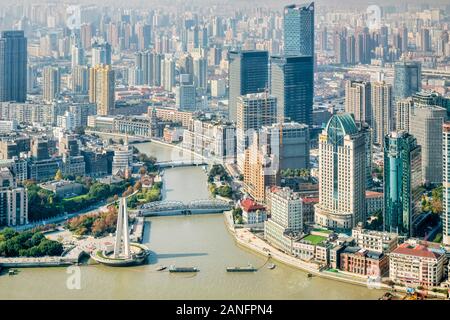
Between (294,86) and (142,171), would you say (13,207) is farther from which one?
(294,86)

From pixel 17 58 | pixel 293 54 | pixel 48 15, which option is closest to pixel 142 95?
pixel 17 58

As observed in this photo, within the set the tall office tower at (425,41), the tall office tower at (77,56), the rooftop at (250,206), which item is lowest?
the rooftop at (250,206)

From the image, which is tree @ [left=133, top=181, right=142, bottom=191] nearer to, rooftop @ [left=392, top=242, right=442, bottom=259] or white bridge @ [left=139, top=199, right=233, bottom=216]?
white bridge @ [left=139, top=199, right=233, bottom=216]

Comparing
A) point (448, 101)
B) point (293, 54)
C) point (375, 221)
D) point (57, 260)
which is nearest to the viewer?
point (57, 260)

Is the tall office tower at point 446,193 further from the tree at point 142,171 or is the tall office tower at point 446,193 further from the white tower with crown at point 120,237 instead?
the tree at point 142,171

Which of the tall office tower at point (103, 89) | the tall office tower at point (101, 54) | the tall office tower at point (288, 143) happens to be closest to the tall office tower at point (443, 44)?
the tall office tower at point (288, 143)
